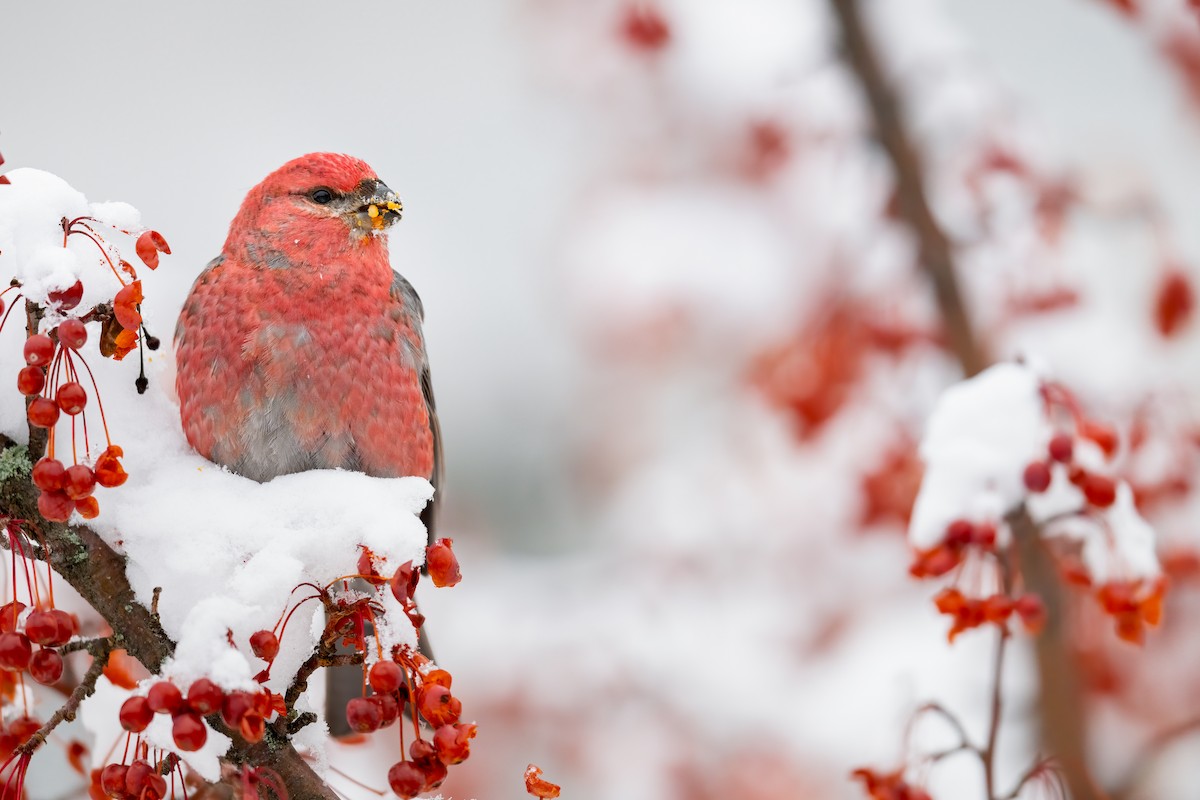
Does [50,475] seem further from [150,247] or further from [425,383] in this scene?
[425,383]

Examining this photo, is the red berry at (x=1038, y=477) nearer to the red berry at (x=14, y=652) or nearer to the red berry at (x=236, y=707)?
the red berry at (x=236, y=707)

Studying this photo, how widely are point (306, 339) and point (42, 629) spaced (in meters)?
0.55

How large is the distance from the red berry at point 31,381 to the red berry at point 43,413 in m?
0.01

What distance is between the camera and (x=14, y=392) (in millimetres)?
1062

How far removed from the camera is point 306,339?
1.41 m

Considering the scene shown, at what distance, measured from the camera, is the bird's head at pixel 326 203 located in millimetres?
1490

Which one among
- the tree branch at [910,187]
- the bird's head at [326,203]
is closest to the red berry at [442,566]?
the bird's head at [326,203]

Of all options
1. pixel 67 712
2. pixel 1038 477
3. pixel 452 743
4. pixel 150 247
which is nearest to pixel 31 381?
pixel 150 247

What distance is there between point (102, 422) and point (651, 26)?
85.3 inches

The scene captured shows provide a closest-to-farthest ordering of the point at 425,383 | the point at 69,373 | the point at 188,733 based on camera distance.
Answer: the point at 188,733, the point at 69,373, the point at 425,383

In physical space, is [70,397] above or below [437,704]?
above

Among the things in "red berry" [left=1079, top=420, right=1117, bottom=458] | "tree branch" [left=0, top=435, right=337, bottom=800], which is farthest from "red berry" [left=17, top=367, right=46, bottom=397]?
"red berry" [left=1079, top=420, right=1117, bottom=458]

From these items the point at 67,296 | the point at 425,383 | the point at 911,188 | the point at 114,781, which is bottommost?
the point at 114,781

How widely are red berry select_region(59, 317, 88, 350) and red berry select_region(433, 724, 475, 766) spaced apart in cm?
50
